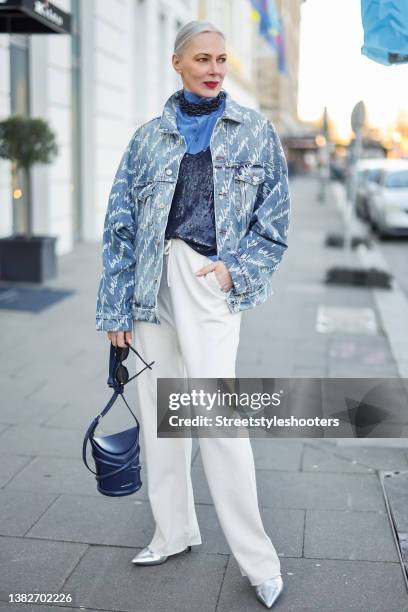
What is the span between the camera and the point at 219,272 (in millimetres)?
2854

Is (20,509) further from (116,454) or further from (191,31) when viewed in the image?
(191,31)

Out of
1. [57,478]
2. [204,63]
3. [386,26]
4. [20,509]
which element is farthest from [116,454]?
[386,26]

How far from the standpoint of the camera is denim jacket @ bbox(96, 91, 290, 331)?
9.45ft

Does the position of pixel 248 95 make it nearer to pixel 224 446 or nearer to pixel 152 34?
pixel 152 34

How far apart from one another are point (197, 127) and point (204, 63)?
22cm

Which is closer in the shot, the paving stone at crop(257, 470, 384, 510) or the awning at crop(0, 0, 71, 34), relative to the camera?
the paving stone at crop(257, 470, 384, 510)

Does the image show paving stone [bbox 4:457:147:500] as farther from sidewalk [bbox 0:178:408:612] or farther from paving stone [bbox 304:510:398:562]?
paving stone [bbox 304:510:398:562]

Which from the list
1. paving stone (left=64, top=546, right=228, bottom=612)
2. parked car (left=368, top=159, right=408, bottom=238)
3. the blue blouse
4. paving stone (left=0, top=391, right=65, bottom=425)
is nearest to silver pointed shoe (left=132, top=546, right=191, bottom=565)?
paving stone (left=64, top=546, right=228, bottom=612)

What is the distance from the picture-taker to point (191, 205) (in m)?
2.91

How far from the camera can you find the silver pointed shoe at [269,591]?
2.93m

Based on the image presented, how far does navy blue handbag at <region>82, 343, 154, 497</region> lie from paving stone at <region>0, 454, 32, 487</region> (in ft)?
4.02

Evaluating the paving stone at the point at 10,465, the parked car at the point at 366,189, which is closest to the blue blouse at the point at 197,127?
the paving stone at the point at 10,465

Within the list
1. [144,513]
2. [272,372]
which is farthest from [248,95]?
[144,513]

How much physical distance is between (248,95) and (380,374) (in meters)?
38.8
